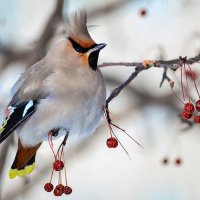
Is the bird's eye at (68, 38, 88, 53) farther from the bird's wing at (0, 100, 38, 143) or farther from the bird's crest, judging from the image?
the bird's wing at (0, 100, 38, 143)

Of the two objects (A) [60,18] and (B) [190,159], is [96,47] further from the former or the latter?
(B) [190,159]

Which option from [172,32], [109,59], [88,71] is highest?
[172,32]

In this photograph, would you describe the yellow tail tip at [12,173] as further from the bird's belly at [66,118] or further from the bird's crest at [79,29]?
the bird's crest at [79,29]

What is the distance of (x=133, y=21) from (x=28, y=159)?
12.5 feet

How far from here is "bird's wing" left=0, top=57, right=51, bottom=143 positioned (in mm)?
2234

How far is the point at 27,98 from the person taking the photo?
2264 millimetres

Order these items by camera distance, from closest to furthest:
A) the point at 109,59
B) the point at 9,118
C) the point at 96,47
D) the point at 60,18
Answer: the point at 96,47 < the point at 9,118 < the point at 60,18 < the point at 109,59

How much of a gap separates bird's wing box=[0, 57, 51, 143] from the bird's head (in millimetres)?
135

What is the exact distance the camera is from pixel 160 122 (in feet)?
16.8

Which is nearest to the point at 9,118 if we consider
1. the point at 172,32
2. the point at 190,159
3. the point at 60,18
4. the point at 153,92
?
the point at 60,18

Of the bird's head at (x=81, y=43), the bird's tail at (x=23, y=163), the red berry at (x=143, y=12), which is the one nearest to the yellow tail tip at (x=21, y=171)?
the bird's tail at (x=23, y=163)

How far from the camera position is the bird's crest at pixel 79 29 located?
204cm

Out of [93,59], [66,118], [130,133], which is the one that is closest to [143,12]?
[93,59]

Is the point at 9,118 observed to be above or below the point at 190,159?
below
